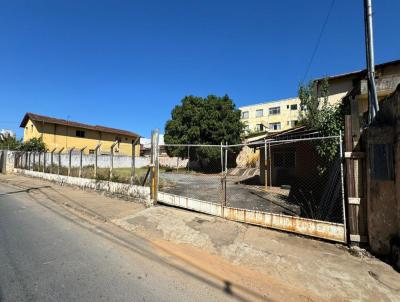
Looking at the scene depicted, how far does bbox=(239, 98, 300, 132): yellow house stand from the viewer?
4794cm

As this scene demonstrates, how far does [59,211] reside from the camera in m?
8.77

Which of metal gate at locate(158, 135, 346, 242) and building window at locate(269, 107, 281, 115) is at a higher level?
building window at locate(269, 107, 281, 115)

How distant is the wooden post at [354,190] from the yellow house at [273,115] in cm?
4122

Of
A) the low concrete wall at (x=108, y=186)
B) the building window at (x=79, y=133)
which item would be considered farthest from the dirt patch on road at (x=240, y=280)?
the building window at (x=79, y=133)

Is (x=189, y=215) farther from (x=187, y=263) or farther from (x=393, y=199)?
(x=393, y=199)

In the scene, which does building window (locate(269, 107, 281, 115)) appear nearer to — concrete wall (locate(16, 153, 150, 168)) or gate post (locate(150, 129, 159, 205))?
concrete wall (locate(16, 153, 150, 168))

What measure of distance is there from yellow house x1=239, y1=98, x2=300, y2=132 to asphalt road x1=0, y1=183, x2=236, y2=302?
42.4m

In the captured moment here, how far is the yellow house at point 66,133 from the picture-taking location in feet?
107

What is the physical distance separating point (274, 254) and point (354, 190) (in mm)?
2135

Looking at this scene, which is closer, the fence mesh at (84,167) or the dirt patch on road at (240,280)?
the dirt patch on road at (240,280)

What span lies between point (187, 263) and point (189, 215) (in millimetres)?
3027

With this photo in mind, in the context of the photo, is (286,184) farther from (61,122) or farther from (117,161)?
(61,122)

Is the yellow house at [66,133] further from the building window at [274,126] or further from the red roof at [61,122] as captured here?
the building window at [274,126]

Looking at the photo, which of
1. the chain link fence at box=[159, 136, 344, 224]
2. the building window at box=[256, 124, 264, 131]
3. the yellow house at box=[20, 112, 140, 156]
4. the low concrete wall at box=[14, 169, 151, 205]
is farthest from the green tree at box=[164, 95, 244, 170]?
the building window at box=[256, 124, 264, 131]
